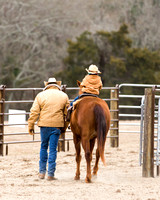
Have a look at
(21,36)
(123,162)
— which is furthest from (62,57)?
(123,162)

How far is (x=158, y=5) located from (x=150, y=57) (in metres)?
5.45

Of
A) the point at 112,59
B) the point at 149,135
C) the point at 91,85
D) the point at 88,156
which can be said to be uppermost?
the point at 112,59

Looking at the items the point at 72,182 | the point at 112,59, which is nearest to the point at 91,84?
the point at 72,182

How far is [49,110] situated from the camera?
7504 mm

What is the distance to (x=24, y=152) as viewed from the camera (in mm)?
11469

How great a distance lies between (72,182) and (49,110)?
3.67 ft

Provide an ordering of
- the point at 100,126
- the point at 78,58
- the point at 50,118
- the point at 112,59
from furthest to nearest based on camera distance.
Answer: the point at 78,58 → the point at 112,59 → the point at 50,118 → the point at 100,126

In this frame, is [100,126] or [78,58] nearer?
[100,126]

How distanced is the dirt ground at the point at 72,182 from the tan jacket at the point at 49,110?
2.88 ft

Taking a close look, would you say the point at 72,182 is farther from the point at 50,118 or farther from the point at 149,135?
the point at 149,135

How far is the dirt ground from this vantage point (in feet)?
21.0

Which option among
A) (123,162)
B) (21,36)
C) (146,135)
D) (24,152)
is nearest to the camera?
(146,135)

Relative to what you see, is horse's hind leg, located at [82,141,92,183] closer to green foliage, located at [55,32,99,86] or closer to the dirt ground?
the dirt ground

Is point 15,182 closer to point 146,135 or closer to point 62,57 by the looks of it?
point 146,135
